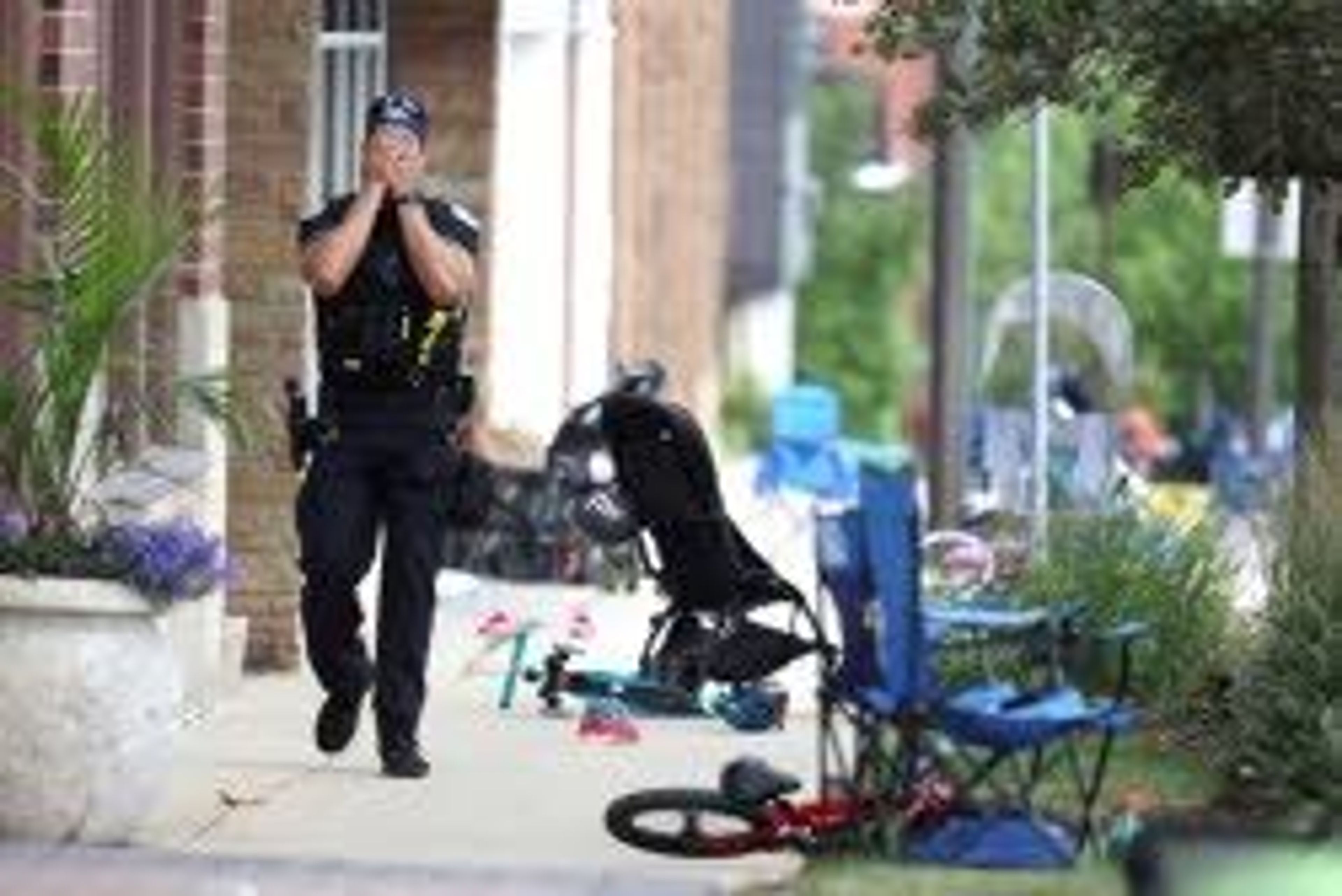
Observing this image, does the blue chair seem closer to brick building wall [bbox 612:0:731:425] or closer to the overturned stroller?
brick building wall [bbox 612:0:731:425]

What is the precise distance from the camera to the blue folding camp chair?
9.62 m

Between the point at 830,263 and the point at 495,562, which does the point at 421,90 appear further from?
the point at 830,263

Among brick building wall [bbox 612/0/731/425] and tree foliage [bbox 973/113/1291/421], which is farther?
tree foliage [bbox 973/113/1291/421]

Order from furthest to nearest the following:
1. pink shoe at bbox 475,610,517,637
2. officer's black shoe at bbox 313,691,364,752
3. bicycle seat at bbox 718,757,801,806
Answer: pink shoe at bbox 475,610,517,637
officer's black shoe at bbox 313,691,364,752
bicycle seat at bbox 718,757,801,806

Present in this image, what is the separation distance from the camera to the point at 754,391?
58000 mm

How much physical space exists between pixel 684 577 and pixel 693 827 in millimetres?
3076

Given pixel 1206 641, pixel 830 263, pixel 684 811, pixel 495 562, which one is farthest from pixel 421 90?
pixel 830 263

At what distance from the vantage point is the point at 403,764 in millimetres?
11453

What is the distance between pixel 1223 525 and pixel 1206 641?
1.96 metres

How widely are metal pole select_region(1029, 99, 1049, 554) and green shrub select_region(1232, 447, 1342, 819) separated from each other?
6.12 m

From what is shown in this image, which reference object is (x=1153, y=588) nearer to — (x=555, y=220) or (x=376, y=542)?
(x=376, y=542)

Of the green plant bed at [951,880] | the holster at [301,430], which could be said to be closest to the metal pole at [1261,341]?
the holster at [301,430]

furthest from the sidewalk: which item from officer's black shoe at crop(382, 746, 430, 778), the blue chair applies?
the blue chair

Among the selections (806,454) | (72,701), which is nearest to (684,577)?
(72,701)
